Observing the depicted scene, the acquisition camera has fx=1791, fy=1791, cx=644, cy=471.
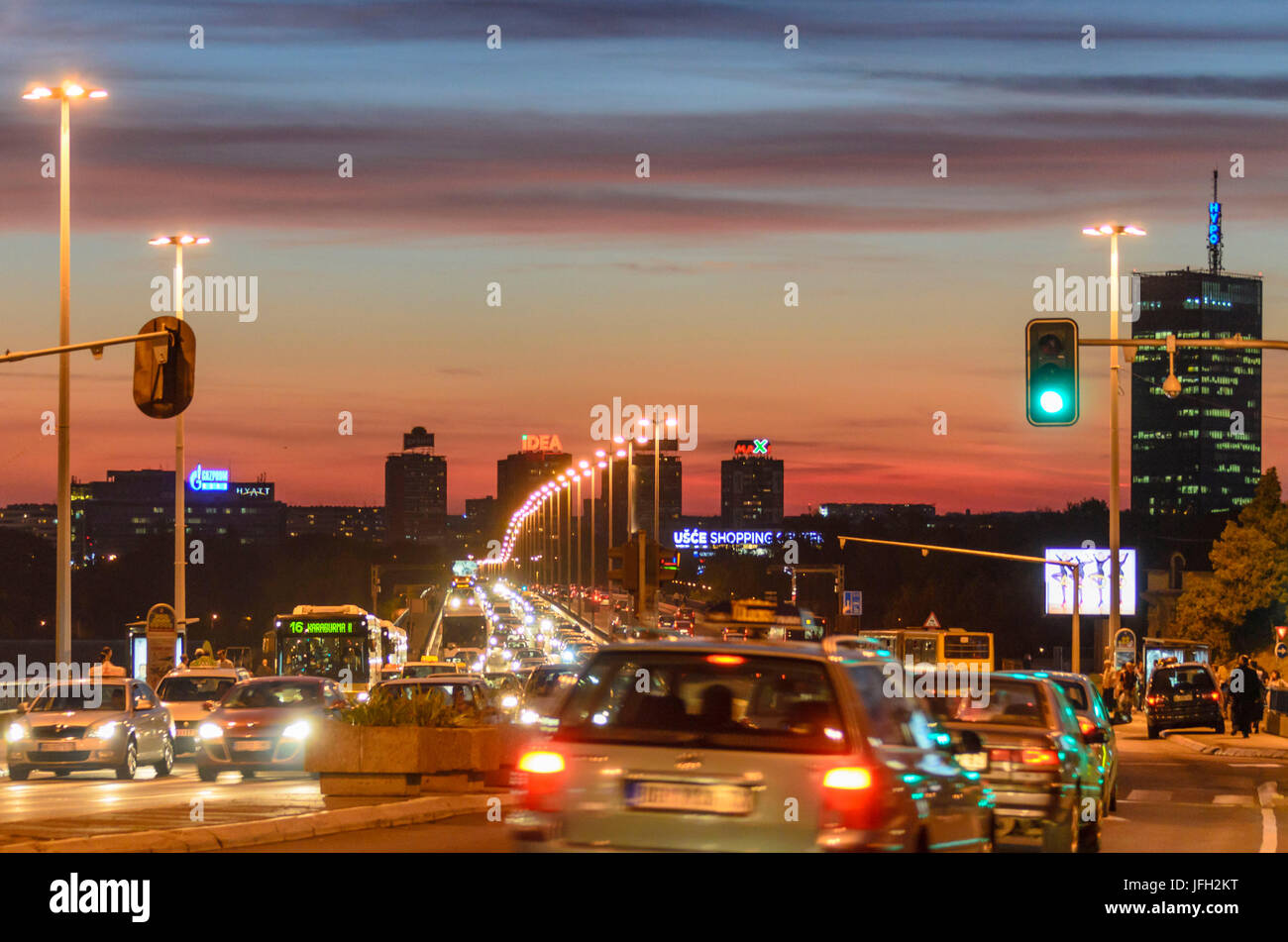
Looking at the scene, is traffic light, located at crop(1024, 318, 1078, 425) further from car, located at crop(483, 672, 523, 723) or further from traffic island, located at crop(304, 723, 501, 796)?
car, located at crop(483, 672, 523, 723)

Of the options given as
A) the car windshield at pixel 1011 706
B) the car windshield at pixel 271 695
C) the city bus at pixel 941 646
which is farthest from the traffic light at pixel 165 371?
the city bus at pixel 941 646

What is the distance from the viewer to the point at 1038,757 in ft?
51.8

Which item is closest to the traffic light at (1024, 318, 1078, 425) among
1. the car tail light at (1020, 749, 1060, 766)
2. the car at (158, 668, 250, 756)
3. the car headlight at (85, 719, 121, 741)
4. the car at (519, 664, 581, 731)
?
the car tail light at (1020, 749, 1060, 766)

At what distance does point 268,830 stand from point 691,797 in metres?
6.59

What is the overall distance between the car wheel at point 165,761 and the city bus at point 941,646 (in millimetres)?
35238

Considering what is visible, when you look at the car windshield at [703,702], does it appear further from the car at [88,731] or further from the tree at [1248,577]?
the tree at [1248,577]

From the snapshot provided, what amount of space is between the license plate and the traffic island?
10.5 metres

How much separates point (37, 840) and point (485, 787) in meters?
6.89

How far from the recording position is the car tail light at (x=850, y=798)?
923cm

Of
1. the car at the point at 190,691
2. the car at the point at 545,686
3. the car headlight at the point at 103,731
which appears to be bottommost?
the car at the point at 190,691

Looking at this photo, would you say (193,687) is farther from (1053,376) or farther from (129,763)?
(1053,376)

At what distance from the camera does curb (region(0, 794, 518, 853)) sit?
13.2 m
